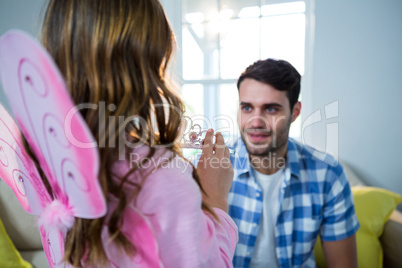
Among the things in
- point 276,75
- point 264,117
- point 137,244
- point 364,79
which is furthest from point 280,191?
point 364,79

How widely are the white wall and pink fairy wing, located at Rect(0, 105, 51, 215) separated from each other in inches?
72.4

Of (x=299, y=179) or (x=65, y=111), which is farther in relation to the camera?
(x=299, y=179)

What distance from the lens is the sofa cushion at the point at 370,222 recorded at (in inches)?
52.1

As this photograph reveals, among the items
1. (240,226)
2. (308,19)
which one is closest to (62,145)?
(240,226)

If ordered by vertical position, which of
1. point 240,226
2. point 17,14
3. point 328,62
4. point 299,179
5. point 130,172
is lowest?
point 240,226

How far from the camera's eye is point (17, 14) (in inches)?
73.5

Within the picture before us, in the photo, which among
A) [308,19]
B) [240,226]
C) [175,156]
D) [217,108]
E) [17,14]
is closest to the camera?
[175,156]

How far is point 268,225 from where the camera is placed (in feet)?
3.79

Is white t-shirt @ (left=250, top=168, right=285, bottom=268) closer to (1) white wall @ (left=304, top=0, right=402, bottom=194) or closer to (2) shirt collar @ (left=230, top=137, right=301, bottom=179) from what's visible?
(2) shirt collar @ (left=230, top=137, right=301, bottom=179)

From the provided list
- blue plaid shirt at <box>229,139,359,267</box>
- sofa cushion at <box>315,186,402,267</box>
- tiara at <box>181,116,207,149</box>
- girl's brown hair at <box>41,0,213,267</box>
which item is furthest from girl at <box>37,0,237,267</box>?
sofa cushion at <box>315,186,402,267</box>

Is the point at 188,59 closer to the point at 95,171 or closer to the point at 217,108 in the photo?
the point at 217,108

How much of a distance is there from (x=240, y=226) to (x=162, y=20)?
90 cm

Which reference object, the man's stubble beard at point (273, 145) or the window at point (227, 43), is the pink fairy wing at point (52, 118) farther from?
the window at point (227, 43)

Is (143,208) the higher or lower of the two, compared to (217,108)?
lower
